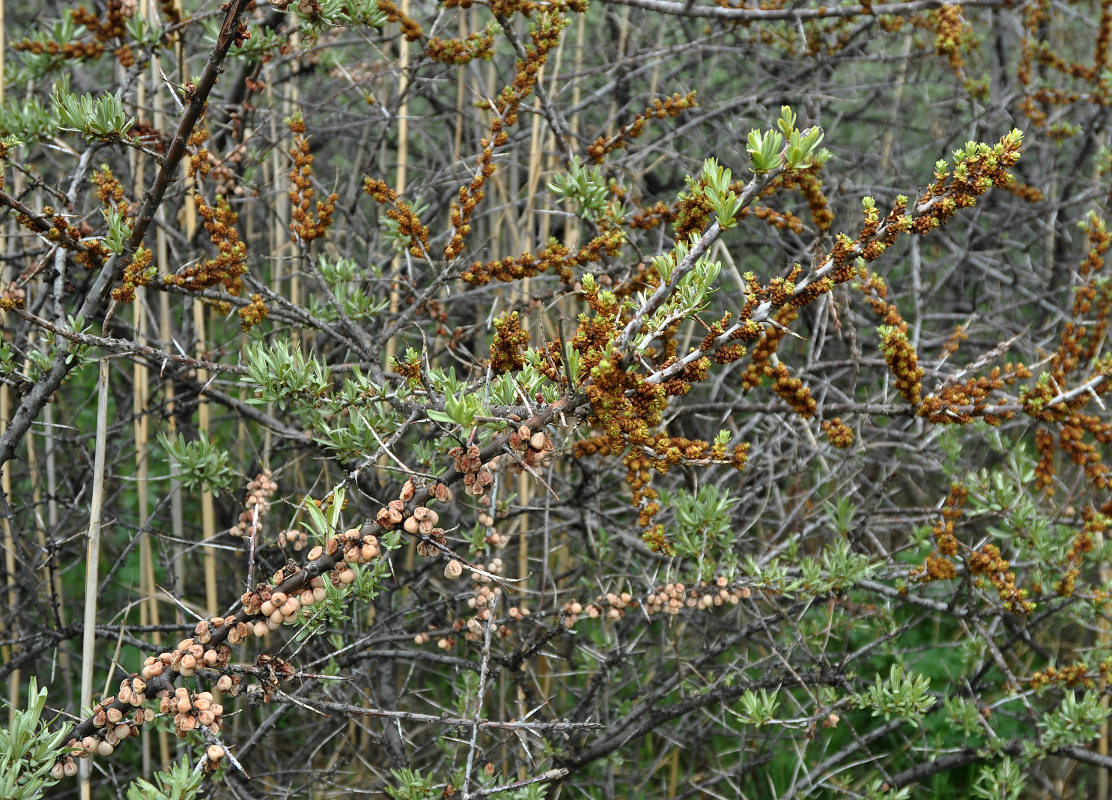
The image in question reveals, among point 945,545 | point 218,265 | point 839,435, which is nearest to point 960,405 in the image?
point 839,435

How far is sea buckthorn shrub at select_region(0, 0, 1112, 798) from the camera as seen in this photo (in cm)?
142

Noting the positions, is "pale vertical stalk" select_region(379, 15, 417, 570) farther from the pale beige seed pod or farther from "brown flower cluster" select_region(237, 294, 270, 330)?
the pale beige seed pod

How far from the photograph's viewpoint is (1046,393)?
1.92 meters

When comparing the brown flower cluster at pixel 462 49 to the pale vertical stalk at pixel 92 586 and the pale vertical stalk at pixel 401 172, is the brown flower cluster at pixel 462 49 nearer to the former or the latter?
the pale vertical stalk at pixel 401 172

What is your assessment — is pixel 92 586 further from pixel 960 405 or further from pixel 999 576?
pixel 999 576

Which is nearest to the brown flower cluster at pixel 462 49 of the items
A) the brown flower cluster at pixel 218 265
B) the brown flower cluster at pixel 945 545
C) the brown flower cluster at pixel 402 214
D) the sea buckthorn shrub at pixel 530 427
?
the sea buckthorn shrub at pixel 530 427

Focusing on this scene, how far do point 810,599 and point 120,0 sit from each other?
7.27 ft

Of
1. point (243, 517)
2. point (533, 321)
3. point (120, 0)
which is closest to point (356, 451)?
point (243, 517)

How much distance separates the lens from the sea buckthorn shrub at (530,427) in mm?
1419

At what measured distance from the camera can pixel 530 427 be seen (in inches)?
50.2

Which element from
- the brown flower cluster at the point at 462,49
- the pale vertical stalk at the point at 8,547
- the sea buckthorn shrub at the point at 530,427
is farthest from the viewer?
the pale vertical stalk at the point at 8,547

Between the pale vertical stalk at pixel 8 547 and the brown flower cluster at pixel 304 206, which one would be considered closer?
the brown flower cluster at pixel 304 206

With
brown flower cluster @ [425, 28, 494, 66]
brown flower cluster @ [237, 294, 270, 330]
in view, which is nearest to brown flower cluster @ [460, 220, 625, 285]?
brown flower cluster @ [237, 294, 270, 330]

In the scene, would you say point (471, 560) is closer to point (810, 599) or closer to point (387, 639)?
point (387, 639)
